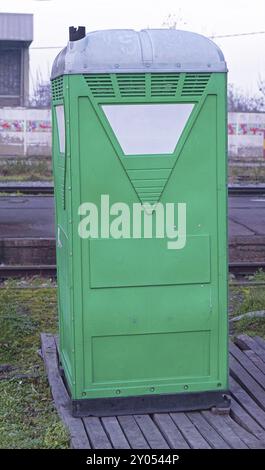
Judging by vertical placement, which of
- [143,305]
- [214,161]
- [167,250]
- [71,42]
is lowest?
[143,305]

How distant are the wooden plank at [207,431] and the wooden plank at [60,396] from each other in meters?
0.69

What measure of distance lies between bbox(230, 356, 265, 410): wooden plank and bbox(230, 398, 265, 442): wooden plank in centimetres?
16

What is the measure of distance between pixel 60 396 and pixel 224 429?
1.16 m

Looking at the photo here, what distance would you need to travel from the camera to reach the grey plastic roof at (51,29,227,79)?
453cm

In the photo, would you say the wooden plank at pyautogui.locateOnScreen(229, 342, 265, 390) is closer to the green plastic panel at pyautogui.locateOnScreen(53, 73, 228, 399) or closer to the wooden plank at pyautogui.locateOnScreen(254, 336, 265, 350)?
the wooden plank at pyautogui.locateOnScreen(254, 336, 265, 350)

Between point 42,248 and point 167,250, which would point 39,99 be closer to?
point 42,248

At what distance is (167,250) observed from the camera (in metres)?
4.68

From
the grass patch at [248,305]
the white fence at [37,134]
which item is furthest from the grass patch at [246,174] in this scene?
the grass patch at [248,305]

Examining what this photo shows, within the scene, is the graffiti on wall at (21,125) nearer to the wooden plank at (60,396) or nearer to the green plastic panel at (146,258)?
the wooden plank at (60,396)

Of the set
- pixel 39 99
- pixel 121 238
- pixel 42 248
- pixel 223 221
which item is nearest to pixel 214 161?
pixel 223 221

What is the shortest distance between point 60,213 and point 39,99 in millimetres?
43636

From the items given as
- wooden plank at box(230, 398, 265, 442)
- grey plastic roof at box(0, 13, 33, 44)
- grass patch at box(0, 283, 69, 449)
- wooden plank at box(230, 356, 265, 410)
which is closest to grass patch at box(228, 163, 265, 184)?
grass patch at box(0, 283, 69, 449)

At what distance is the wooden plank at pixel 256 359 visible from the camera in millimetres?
5715

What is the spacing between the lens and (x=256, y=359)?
5.92 metres
